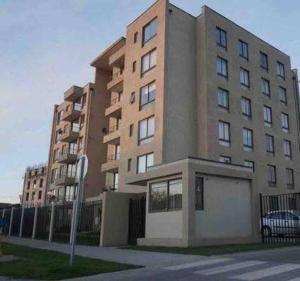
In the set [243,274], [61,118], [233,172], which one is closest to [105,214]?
[233,172]

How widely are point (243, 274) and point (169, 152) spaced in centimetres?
2120

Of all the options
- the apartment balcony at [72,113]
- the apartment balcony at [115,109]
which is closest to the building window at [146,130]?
the apartment balcony at [115,109]

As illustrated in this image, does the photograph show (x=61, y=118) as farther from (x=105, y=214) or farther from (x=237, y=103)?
(x=105, y=214)

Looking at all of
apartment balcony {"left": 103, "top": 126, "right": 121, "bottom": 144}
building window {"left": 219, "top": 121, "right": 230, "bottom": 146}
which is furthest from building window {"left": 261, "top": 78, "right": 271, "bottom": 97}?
apartment balcony {"left": 103, "top": 126, "right": 121, "bottom": 144}

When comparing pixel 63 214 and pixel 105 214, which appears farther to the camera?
pixel 63 214

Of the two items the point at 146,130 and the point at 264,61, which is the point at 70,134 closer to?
the point at 146,130

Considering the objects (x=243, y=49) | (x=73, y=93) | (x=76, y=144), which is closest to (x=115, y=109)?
(x=76, y=144)

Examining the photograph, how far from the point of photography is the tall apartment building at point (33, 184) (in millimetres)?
89938

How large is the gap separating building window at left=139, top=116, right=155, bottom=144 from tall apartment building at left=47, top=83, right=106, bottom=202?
40.2 feet

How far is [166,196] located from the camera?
65.4 ft

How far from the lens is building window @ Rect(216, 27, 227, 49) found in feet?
120

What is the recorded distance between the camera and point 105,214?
70.9 feet

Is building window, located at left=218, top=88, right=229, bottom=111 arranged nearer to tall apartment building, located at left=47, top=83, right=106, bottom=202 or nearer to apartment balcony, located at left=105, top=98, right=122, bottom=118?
apartment balcony, located at left=105, top=98, right=122, bottom=118

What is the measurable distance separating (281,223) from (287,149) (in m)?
20.2
